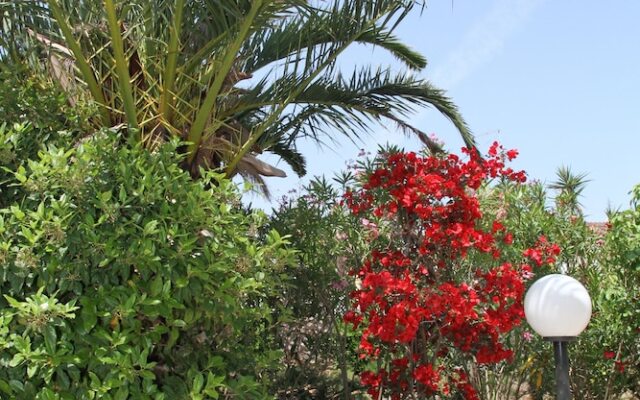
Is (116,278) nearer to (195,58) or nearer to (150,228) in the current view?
(150,228)

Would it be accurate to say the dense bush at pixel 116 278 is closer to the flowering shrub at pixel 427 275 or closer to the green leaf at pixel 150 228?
the green leaf at pixel 150 228

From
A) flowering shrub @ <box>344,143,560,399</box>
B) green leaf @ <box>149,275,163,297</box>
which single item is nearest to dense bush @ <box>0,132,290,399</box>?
green leaf @ <box>149,275,163,297</box>

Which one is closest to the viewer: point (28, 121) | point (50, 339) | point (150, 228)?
point (50, 339)

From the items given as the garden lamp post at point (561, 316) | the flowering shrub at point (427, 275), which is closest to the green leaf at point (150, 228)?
the garden lamp post at point (561, 316)

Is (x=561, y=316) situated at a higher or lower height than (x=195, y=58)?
lower

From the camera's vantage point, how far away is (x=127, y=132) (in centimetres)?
521

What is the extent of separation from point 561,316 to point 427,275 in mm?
2323

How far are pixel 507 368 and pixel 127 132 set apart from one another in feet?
15.9

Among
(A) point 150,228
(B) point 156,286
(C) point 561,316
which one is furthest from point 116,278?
(C) point 561,316

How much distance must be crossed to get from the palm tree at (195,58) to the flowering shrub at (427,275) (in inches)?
27.9

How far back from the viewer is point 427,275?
263 inches

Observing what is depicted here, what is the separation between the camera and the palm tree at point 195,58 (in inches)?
199

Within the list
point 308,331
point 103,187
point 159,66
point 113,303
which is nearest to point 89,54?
point 159,66

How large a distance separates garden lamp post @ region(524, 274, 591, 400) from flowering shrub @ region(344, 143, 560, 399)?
5.60 ft
